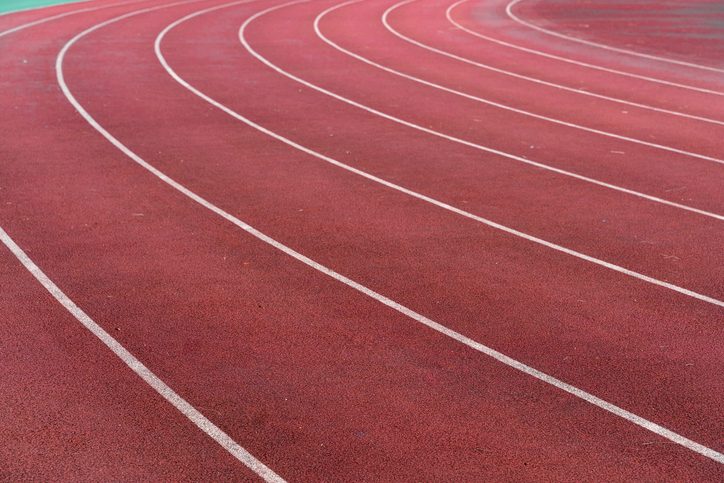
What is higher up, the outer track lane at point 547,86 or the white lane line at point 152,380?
the white lane line at point 152,380

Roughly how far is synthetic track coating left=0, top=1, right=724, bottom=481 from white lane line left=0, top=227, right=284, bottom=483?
58 mm

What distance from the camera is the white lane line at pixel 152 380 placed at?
450 centimetres

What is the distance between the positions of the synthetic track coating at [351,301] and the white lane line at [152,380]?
58mm

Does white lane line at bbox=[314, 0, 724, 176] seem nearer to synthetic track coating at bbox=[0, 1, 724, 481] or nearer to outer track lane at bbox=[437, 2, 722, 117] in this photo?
synthetic track coating at bbox=[0, 1, 724, 481]

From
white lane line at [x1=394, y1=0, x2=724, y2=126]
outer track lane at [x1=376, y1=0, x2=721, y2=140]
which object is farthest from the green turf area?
outer track lane at [x1=376, y1=0, x2=721, y2=140]

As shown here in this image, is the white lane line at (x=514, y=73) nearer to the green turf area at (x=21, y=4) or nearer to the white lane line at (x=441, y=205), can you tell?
the white lane line at (x=441, y=205)

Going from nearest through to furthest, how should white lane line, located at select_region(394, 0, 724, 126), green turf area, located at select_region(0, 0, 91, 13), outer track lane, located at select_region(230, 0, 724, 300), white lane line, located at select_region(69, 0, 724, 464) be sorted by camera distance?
white lane line, located at select_region(69, 0, 724, 464), outer track lane, located at select_region(230, 0, 724, 300), white lane line, located at select_region(394, 0, 724, 126), green turf area, located at select_region(0, 0, 91, 13)

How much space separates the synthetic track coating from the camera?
464 centimetres

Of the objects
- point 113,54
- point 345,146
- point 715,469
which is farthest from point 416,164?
point 113,54

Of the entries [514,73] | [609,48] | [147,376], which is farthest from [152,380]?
[609,48]

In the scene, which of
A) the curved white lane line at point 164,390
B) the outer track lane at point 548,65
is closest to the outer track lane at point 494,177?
the outer track lane at point 548,65

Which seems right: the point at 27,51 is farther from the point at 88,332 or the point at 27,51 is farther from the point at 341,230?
the point at 88,332

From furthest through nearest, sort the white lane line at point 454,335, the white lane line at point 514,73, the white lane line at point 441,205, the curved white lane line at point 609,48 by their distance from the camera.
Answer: the curved white lane line at point 609,48
the white lane line at point 514,73
the white lane line at point 441,205
the white lane line at point 454,335

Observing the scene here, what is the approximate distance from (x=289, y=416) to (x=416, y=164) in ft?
19.3
